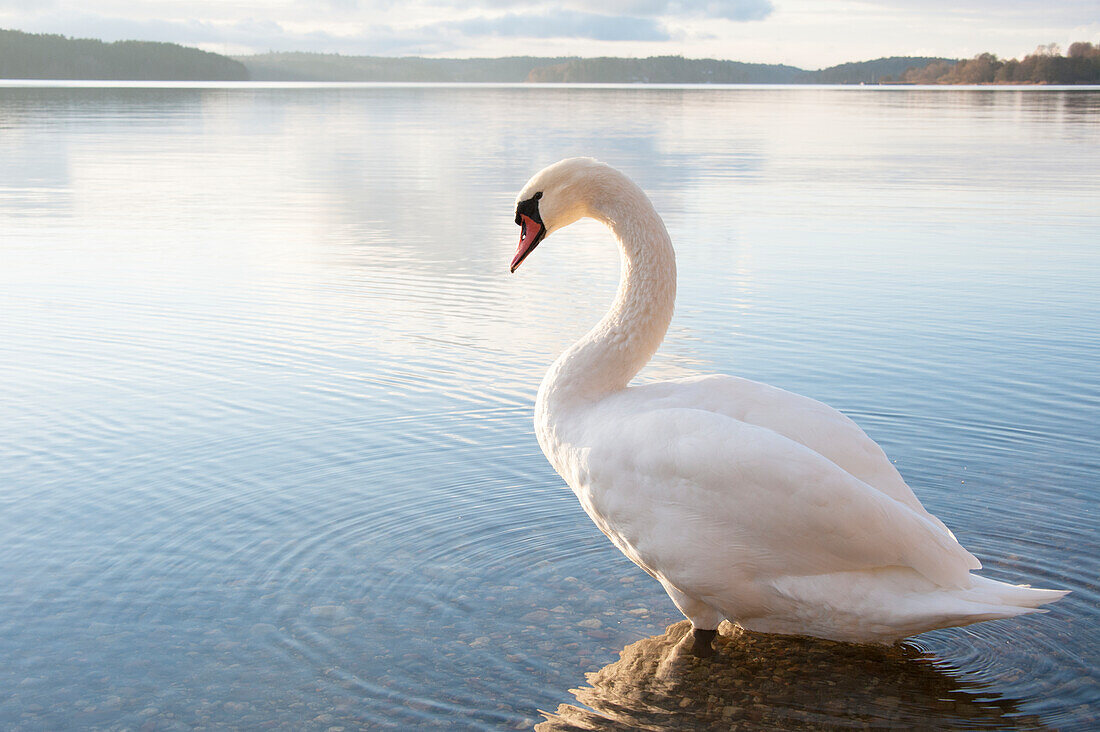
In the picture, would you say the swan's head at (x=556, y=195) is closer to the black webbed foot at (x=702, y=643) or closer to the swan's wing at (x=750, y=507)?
Answer: the swan's wing at (x=750, y=507)

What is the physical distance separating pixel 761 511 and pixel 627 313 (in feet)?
4.08

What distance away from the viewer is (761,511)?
440cm

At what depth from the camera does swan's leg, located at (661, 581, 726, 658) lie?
4.98 m

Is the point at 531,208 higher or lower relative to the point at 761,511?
higher

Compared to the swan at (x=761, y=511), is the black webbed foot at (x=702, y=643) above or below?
below

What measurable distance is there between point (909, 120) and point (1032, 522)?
149ft

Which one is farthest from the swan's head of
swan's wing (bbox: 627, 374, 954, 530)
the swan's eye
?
swan's wing (bbox: 627, 374, 954, 530)

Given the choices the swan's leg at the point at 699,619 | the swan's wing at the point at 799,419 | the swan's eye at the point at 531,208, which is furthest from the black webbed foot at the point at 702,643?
the swan's eye at the point at 531,208

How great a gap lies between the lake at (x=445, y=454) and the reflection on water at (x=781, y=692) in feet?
0.06

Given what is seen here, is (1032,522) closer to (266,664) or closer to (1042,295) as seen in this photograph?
(266,664)

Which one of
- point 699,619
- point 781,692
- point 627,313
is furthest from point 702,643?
point 627,313

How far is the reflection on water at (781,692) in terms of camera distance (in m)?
4.49

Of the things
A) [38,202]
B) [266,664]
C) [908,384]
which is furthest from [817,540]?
[38,202]

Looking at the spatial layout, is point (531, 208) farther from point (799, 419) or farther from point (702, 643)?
point (702, 643)
